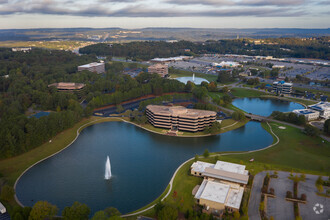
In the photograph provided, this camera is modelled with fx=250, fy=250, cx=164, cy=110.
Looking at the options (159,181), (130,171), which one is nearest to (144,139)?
(130,171)

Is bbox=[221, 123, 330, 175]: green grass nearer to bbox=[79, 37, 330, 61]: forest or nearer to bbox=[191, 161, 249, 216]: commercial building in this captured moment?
bbox=[191, 161, 249, 216]: commercial building

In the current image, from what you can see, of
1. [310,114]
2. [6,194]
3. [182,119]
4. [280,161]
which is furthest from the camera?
[310,114]

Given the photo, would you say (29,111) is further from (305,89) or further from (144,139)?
(305,89)

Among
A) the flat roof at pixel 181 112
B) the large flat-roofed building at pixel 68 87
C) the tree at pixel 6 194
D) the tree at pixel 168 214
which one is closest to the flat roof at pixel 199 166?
the tree at pixel 168 214

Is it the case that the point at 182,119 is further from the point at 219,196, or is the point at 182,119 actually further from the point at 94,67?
the point at 94,67

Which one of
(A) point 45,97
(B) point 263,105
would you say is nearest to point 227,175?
(B) point 263,105

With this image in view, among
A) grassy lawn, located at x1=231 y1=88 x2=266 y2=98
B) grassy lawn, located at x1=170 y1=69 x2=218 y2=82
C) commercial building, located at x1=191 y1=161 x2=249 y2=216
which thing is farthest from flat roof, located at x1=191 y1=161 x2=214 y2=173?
grassy lawn, located at x1=170 y1=69 x2=218 y2=82
